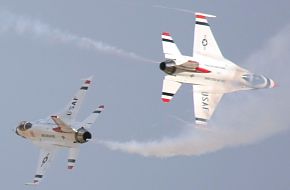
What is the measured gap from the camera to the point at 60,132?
203ft

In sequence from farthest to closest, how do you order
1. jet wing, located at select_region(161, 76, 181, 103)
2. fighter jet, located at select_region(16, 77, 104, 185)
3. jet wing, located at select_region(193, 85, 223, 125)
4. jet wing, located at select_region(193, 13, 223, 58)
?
jet wing, located at select_region(193, 13, 223, 58) → fighter jet, located at select_region(16, 77, 104, 185) → jet wing, located at select_region(193, 85, 223, 125) → jet wing, located at select_region(161, 76, 181, 103)

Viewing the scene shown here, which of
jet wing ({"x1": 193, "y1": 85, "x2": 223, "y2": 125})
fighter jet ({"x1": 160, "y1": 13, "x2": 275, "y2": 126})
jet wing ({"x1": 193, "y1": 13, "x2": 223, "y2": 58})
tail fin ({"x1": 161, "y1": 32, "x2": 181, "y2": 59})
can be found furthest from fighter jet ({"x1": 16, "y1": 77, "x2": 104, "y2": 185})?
jet wing ({"x1": 193, "y1": 13, "x2": 223, "y2": 58})

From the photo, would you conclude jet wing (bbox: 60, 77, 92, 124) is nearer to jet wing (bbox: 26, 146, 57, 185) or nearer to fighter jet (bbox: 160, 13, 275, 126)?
jet wing (bbox: 26, 146, 57, 185)

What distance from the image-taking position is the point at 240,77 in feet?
198

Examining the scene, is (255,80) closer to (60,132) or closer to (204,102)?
(204,102)

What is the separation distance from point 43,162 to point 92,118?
4233 mm

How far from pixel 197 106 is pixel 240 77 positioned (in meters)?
2.87

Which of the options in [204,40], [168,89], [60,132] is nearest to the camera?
[168,89]

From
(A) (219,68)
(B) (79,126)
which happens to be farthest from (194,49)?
(B) (79,126)

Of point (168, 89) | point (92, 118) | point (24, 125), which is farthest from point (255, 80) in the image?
point (24, 125)

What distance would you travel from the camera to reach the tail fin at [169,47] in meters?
59.6

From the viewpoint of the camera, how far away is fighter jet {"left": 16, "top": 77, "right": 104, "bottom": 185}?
61188 mm

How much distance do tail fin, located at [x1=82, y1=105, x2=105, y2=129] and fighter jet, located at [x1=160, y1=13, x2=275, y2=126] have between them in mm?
4935

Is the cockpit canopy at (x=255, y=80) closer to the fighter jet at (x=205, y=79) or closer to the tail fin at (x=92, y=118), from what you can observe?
the fighter jet at (x=205, y=79)
